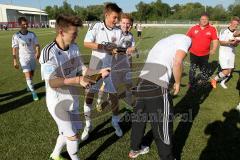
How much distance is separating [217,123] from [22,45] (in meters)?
5.31

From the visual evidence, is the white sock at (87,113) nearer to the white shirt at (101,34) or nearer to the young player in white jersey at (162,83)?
the white shirt at (101,34)

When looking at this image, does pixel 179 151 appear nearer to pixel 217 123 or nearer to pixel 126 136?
pixel 126 136

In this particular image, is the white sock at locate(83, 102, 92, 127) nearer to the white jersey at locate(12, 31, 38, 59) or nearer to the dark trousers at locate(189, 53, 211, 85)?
the white jersey at locate(12, 31, 38, 59)

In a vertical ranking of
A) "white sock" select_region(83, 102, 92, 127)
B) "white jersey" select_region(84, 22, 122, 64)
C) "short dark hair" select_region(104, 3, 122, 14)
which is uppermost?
"short dark hair" select_region(104, 3, 122, 14)

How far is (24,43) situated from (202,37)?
503cm

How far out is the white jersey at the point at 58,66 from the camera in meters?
3.58

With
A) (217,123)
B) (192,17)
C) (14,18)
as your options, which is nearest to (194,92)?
(217,123)

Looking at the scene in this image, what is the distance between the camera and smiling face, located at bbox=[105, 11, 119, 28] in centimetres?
502

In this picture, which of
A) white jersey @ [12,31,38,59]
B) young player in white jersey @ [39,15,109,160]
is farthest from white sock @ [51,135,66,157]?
white jersey @ [12,31,38,59]

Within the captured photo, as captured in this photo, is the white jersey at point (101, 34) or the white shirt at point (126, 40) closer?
the white jersey at point (101, 34)

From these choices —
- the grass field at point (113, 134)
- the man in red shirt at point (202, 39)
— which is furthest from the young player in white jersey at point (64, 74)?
the man in red shirt at point (202, 39)

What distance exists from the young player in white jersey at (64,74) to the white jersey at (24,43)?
431 centimetres

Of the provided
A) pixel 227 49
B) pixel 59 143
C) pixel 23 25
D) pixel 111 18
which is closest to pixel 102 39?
pixel 111 18

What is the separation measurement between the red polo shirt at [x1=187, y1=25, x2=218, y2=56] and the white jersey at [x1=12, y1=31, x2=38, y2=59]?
15.1ft
